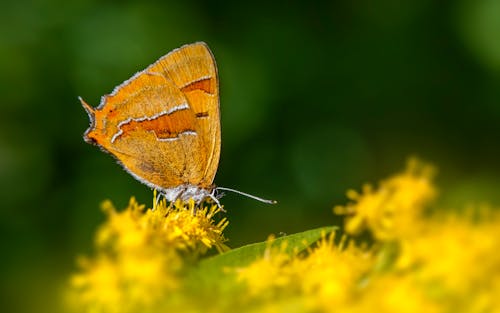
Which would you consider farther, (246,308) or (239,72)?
(239,72)

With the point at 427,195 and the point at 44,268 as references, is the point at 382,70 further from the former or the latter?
the point at 427,195

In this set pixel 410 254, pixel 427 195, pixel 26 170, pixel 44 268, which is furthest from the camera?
pixel 26 170

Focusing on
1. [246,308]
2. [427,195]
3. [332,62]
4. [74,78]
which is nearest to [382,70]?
[332,62]

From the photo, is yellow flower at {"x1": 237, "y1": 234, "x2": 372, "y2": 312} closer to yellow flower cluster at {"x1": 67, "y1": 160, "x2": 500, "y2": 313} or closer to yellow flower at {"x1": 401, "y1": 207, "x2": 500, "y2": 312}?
yellow flower cluster at {"x1": 67, "y1": 160, "x2": 500, "y2": 313}

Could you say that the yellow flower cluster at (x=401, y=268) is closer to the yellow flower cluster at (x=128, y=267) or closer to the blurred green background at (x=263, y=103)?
the yellow flower cluster at (x=128, y=267)

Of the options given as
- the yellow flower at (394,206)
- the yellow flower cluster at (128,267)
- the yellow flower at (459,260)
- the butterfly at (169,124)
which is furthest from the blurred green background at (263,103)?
the yellow flower at (459,260)
